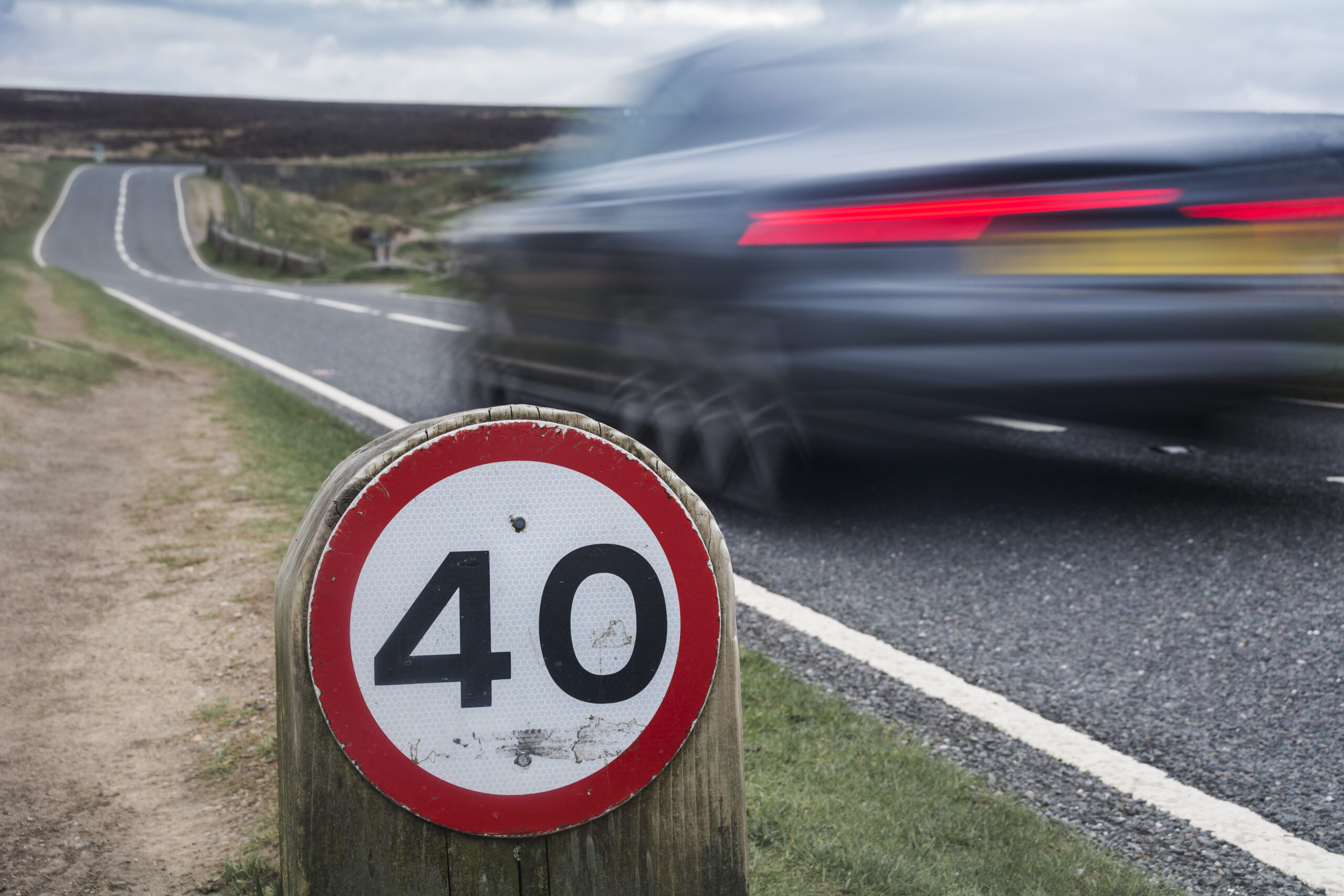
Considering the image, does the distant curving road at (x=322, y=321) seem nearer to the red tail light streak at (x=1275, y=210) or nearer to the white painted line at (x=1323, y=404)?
the red tail light streak at (x=1275, y=210)

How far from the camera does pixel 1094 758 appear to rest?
8.10 feet

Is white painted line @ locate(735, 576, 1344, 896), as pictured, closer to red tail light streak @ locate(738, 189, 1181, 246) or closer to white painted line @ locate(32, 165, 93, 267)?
red tail light streak @ locate(738, 189, 1181, 246)

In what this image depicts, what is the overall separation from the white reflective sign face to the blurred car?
2406 millimetres

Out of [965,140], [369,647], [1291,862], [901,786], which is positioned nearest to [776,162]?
[965,140]

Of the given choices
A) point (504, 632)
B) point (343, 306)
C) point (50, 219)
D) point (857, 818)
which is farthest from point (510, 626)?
point (50, 219)

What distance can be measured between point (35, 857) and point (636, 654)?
1274mm

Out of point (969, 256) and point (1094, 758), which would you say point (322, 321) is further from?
point (1094, 758)

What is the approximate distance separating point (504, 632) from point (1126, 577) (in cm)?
268

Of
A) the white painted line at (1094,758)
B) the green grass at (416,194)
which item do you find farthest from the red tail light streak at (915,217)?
the green grass at (416,194)

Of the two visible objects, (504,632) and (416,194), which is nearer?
(504,632)

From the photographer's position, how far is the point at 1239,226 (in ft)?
11.7

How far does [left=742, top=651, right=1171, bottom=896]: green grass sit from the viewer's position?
6.45 feet

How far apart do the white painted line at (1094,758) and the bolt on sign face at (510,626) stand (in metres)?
1.30

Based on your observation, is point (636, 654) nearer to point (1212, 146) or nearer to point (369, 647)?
point (369, 647)
